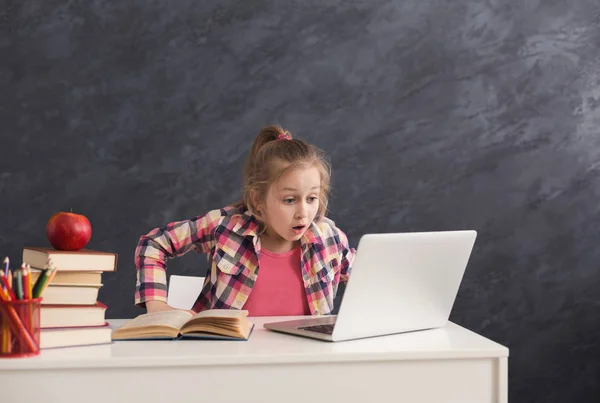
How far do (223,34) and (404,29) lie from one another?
30.1 inches

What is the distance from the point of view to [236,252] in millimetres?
2131

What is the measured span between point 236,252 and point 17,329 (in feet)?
3.08

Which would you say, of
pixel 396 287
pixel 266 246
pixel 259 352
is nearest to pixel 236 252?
pixel 266 246

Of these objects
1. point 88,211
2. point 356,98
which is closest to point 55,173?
point 88,211

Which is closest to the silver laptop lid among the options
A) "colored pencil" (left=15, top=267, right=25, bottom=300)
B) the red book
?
the red book

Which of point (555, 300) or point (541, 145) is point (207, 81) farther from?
point (555, 300)

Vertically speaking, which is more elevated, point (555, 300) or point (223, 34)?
point (223, 34)

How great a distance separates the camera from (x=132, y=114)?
10.4ft

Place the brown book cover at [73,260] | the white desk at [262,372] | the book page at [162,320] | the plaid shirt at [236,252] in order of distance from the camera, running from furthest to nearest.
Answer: the plaid shirt at [236,252] < the book page at [162,320] < the brown book cover at [73,260] < the white desk at [262,372]

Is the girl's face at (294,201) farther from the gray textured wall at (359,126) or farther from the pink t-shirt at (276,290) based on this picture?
the gray textured wall at (359,126)

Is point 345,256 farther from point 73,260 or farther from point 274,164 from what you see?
point 73,260

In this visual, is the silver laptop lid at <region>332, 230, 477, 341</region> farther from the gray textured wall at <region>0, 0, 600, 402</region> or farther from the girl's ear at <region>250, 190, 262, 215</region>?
the gray textured wall at <region>0, 0, 600, 402</region>

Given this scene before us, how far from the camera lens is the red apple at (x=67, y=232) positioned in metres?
1.41

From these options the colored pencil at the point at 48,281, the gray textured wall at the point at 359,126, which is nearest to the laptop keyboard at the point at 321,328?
the colored pencil at the point at 48,281
